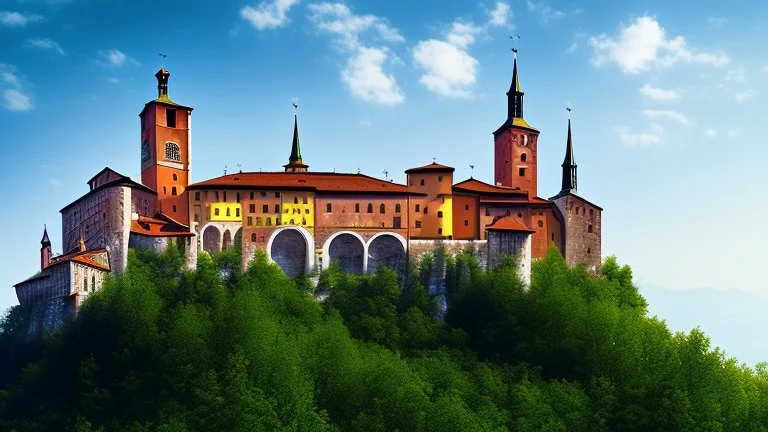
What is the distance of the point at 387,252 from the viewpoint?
71.1 m

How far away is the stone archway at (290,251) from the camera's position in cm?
7000

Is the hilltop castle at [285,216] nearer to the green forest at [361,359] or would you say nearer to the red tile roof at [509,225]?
the red tile roof at [509,225]

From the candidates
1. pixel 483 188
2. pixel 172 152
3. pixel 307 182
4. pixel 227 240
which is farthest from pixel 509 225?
pixel 172 152

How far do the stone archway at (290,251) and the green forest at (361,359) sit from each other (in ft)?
7.21

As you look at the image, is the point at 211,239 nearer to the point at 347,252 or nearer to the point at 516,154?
the point at 347,252

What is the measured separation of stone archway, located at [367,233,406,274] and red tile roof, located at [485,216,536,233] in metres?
6.10

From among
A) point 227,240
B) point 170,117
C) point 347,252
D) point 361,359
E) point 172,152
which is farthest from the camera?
point 170,117

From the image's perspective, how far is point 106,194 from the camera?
221ft

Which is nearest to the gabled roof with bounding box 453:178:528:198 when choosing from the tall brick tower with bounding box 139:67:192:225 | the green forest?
the green forest

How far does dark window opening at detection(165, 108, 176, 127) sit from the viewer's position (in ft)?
235

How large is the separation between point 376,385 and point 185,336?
11.1 m

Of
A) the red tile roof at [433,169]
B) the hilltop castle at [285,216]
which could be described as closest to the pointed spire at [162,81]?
the hilltop castle at [285,216]

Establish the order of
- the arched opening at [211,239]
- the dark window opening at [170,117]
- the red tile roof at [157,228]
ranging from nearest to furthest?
the red tile roof at [157,228] < the arched opening at [211,239] < the dark window opening at [170,117]

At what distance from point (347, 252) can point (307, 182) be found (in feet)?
18.2
